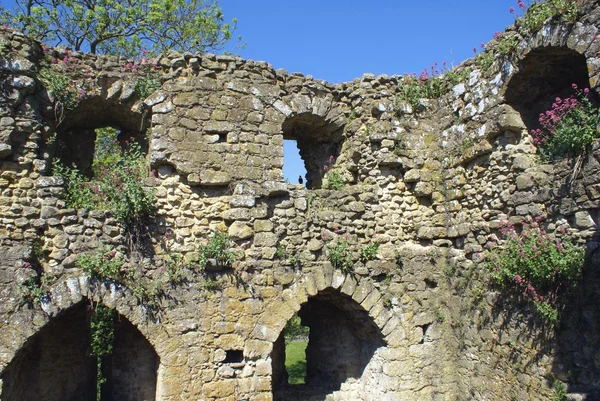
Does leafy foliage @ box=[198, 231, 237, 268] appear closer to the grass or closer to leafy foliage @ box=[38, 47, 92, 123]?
leafy foliage @ box=[38, 47, 92, 123]

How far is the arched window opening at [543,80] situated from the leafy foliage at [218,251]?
4523 millimetres

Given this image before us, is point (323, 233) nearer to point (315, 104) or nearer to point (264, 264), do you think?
point (264, 264)

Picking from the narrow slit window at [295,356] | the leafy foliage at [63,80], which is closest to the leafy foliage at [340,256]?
the narrow slit window at [295,356]

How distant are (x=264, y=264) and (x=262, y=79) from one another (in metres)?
2.87

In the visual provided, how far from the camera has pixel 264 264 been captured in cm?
704

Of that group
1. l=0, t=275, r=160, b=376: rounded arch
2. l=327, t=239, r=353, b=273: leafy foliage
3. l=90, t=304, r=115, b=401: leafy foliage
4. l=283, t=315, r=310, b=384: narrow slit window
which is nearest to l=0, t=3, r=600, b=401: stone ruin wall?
l=0, t=275, r=160, b=376: rounded arch

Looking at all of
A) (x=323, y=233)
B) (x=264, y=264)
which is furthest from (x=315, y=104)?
(x=264, y=264)

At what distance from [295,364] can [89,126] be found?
10.8 meters

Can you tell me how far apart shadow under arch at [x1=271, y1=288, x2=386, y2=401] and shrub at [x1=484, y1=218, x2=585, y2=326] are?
88.8 inches

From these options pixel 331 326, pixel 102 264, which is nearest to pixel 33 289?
pixel 102 264

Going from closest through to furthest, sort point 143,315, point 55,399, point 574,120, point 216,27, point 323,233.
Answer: point 574,120
point 143,315
point 323,233
point 55,399
point 216,27

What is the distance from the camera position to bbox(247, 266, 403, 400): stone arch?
7.10m

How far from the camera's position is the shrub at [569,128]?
18.6 ft

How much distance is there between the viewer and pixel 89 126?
319 inches
